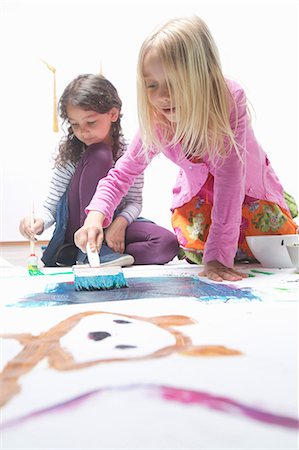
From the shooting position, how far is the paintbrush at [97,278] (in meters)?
0.74

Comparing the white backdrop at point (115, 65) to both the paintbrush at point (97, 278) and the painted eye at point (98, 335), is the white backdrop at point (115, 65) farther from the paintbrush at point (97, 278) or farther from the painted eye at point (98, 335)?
the painted eye at point (98, 335)

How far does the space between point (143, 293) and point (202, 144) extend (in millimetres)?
321

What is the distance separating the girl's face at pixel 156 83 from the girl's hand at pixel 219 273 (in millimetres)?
279

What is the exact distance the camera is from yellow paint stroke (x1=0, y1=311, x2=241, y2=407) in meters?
0.35

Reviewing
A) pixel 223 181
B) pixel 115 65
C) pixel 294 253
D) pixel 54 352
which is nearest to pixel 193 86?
pixel 223 181

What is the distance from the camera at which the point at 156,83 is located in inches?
31.5

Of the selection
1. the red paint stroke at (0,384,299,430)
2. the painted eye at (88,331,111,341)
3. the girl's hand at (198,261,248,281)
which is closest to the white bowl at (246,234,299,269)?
the girl's hand at (198,261,248,281)

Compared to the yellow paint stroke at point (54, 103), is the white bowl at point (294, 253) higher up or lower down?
lower down

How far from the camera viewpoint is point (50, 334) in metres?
0.47

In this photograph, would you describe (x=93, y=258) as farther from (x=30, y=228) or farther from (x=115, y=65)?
(x=115, y=65)

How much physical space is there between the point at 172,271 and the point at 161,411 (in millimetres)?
695

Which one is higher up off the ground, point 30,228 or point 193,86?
point 193,86

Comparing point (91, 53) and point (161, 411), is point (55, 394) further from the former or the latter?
point (91, 53)

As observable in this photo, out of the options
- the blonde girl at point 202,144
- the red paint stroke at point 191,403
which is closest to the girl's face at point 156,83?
the blonde girl at point 202,144
